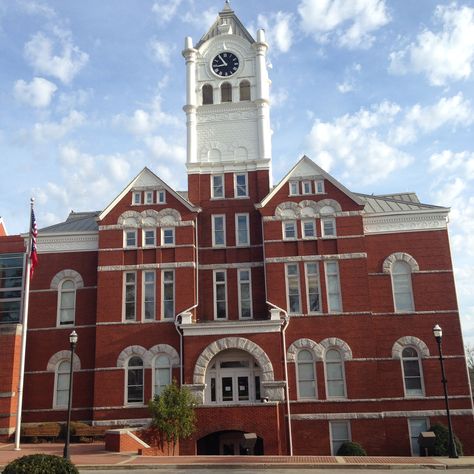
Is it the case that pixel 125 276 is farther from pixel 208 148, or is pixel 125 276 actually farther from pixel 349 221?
pixel 349 221

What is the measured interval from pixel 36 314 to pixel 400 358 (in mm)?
21253

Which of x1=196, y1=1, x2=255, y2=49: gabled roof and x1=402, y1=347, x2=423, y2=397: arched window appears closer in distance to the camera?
x1=402, y1=347, x2=423, y2=397: arched window

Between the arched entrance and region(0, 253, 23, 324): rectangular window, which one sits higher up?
region(0, 253, 23, 324): rectangular window

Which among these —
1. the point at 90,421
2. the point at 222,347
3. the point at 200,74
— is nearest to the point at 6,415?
the point at 90,421

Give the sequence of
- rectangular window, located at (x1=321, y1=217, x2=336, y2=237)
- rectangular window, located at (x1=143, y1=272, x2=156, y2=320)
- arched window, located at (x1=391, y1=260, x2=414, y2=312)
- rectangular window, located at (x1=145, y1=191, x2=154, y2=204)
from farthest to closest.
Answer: rectangular window, located at (x1=145, y1=191, x2=154, y2=204) → rectangular window, located at (x1=321, y1=217, x2=336, y2=237) → rectangular window, located at (x1=143, y1=272, x2=156, y2=320) → arched window, located at (x1=391, y1=260, x2=414, y2=312)

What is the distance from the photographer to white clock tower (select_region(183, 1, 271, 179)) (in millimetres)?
37781

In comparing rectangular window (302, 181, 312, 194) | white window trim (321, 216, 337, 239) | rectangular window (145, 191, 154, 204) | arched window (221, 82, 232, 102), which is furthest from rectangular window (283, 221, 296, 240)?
arched window (221, 82, 232, 102)

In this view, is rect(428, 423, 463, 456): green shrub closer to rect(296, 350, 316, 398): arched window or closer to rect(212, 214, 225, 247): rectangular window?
rect(296, 350, 316, 398): arched window

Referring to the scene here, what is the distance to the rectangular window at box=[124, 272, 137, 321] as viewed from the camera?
3419 cm

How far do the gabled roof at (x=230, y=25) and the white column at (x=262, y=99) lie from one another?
89 cm

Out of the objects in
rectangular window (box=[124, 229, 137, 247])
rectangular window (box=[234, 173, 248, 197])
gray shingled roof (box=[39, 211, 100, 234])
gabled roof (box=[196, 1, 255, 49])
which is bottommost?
rectangular window (box=[124, 229, 137, 247])

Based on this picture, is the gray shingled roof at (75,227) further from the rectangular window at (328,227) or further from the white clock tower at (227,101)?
the rectangular window at (328,227)

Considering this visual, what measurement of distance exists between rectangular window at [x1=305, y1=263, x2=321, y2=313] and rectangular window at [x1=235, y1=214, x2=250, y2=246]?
13.9 ft

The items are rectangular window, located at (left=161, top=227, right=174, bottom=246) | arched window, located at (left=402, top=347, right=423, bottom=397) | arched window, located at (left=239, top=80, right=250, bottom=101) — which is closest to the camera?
arched window, located at (left=402, top=347, right=423, bottom=397)
